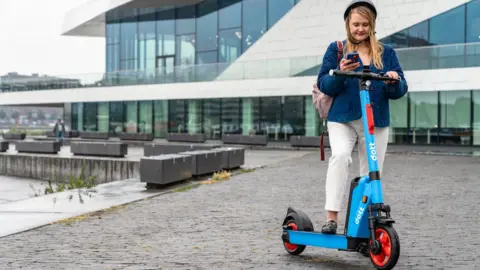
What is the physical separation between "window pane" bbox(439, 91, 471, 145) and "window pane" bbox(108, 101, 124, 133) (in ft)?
69.4

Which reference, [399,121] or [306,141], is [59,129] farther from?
[399,121]

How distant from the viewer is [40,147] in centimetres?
2298

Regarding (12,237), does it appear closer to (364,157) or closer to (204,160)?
(364,157)

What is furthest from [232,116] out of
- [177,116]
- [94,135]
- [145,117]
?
[94,135]

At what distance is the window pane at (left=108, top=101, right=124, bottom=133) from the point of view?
37.2 metres

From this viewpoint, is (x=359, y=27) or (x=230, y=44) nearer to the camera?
(x=359, y=27)

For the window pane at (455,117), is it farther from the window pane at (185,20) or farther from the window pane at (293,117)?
the window pane at (185,20)

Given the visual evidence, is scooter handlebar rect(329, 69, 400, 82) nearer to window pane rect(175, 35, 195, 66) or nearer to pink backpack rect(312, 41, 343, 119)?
pink backpack rect(312, 41, 343, 119)

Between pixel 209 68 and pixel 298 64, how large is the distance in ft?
19.3

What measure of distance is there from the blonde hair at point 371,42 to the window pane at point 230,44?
97.1ft

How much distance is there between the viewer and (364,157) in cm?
426

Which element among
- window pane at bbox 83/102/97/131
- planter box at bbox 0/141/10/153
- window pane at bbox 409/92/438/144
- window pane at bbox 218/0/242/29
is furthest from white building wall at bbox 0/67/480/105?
planter box at bbox 0/141/10/153

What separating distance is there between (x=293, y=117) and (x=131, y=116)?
12.7m

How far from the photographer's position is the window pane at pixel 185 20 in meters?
36.5
